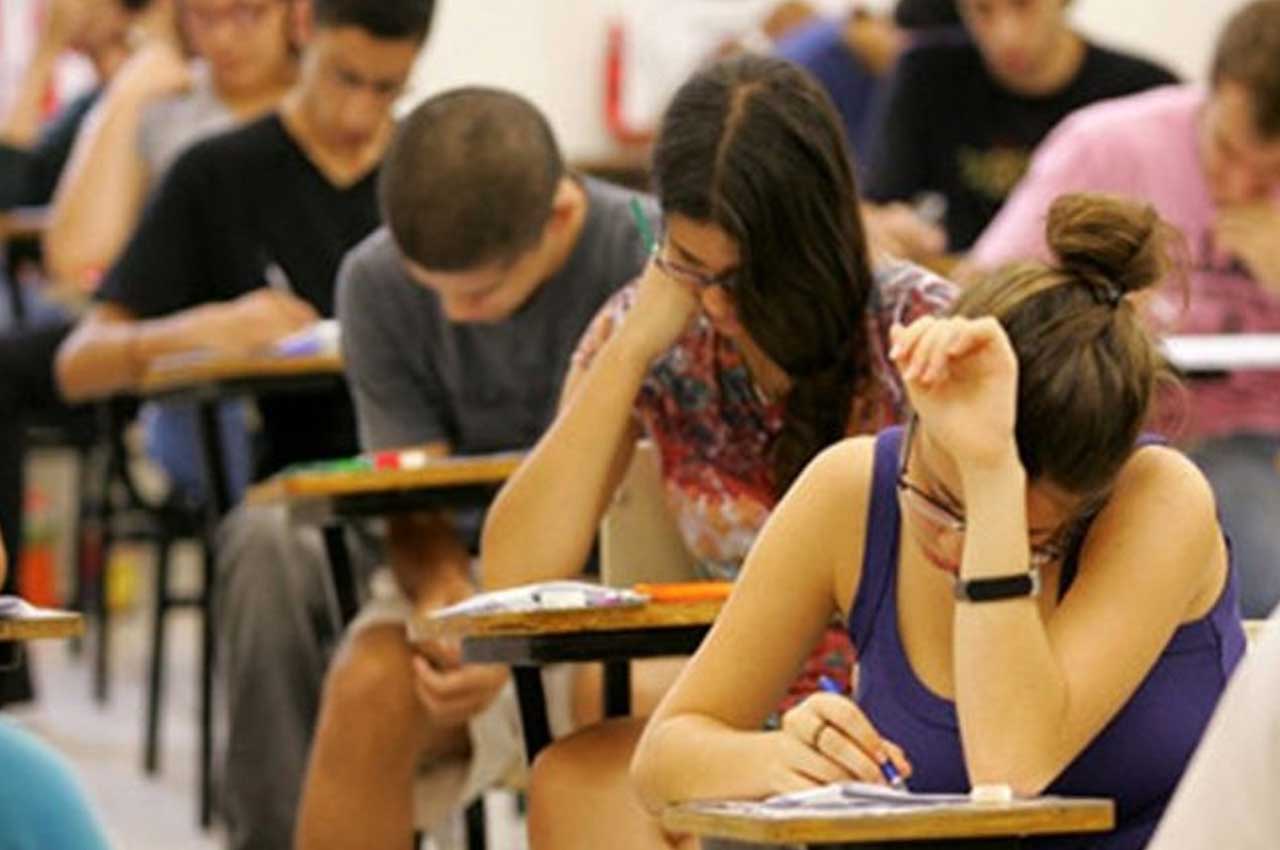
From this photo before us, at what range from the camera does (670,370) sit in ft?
12.3

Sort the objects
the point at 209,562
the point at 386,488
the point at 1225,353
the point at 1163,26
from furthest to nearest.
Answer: the point at 1163,26 → the point at 209,562 → the point at 1225,353 → the point at 386,488

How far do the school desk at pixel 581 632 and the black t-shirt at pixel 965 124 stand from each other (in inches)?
143

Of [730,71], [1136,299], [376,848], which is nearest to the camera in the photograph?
[1136,299]

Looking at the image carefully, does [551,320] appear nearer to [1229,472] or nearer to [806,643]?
[1229,472]

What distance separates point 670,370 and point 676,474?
122 millimetres

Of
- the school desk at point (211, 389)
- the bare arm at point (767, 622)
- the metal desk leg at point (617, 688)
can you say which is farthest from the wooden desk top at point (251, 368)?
the bare arm at point (767, 622)

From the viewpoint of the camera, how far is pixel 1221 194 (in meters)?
5.54

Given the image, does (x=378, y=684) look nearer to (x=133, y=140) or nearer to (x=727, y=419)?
(x=727, y=419)

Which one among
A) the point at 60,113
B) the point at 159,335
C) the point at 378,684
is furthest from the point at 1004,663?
the point at 60,113

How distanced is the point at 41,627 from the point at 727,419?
0.90m

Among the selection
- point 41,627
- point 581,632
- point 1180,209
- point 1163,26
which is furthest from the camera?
point 1163,26

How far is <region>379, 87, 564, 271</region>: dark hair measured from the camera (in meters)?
4.31

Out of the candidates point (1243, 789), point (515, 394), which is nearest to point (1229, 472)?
point (515, 394)

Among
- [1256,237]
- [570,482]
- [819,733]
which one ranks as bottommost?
[1256,237]
